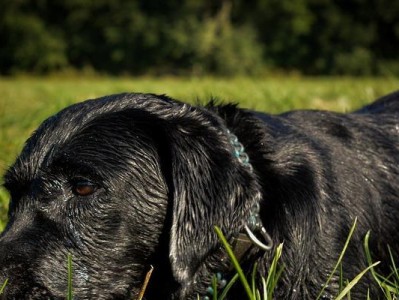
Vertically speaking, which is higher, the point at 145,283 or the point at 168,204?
the point at 168,204

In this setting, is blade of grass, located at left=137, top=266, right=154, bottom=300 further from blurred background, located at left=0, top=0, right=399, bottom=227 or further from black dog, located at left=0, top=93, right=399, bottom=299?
blurred background, located at left=0, top=0, right=399, bottom=227

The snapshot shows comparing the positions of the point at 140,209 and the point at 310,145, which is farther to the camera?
the point at 310,145

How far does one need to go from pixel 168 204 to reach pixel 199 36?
4193 centimetres

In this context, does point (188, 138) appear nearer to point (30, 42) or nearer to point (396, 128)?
point (396, 128)

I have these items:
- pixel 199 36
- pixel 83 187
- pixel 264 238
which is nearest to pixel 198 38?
pixel 199 36

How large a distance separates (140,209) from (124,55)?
44674mm

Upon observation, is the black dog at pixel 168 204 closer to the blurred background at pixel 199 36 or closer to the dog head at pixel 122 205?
the dog head at pixel 122 205

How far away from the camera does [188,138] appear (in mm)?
2654

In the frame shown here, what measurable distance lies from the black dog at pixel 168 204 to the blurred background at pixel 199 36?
136ft

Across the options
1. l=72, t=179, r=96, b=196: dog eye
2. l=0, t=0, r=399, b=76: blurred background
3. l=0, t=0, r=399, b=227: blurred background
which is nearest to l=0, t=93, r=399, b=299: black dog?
l=72, t=179, r=96, b=196: dog eye

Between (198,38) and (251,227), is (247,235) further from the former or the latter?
(198,38)

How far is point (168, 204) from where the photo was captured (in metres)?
2.68

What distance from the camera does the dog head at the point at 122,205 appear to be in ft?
8.15

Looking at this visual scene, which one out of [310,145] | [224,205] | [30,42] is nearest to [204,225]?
[224,205]
